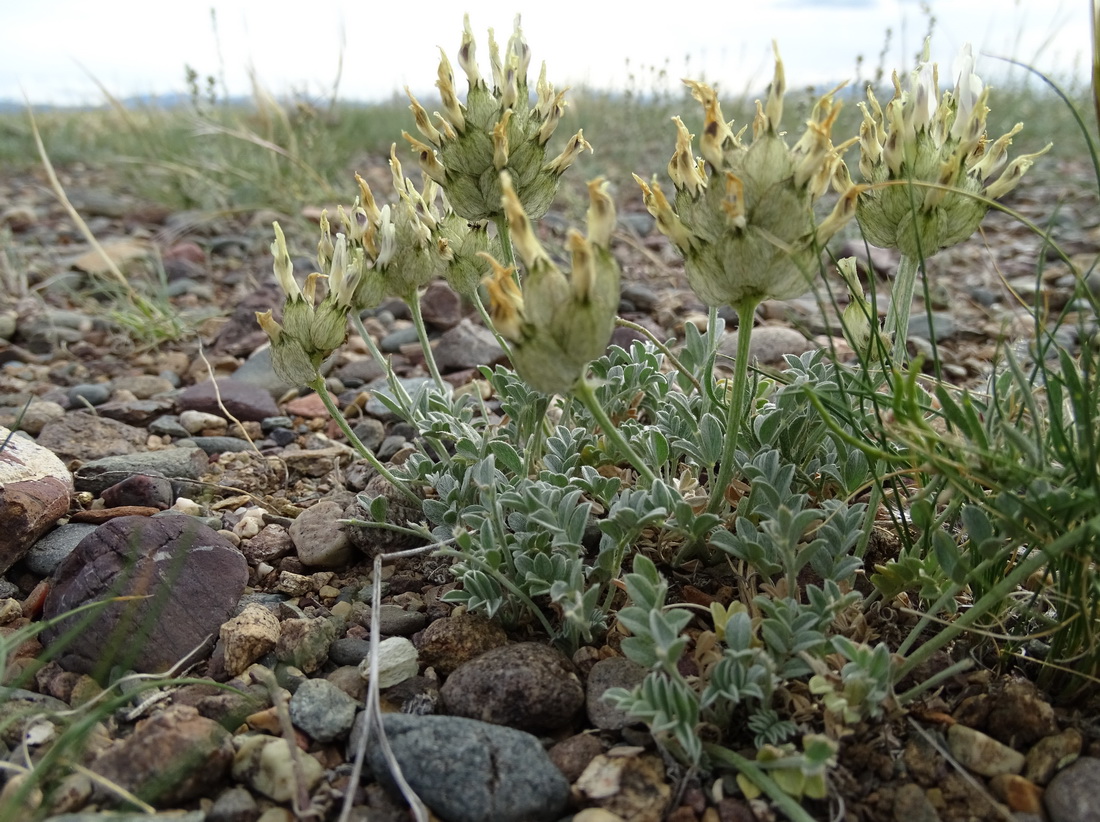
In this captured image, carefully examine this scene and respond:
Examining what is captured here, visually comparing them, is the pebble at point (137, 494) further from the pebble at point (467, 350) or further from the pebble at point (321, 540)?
the pebble at point (467, 350)

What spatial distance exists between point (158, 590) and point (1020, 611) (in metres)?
1.78

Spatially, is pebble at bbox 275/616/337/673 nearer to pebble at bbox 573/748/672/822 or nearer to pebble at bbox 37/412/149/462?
pebble at bbox 573/748/672/822

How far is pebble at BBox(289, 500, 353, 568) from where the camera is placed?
2.24 meters

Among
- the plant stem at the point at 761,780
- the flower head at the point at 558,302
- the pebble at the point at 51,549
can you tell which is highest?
the flower head at the point at 558,302

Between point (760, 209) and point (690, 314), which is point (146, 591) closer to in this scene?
point (760, 209)

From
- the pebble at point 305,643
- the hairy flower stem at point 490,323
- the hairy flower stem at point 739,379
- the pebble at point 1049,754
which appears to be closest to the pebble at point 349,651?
the pebble at point 305,643

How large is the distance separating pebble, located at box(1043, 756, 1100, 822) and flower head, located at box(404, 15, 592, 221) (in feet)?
4.94

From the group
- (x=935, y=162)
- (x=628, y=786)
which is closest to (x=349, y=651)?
(x=628, y=786)

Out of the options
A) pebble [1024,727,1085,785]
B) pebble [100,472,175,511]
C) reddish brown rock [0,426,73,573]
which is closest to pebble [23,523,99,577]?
reddish brown rock [0,426,73,573]

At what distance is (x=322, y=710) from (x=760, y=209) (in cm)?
122

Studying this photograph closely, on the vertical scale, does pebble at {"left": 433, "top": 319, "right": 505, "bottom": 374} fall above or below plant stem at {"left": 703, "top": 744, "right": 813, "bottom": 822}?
above

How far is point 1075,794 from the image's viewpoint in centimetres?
139

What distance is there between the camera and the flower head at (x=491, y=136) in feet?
6.38

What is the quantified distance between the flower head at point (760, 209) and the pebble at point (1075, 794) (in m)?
0.91
